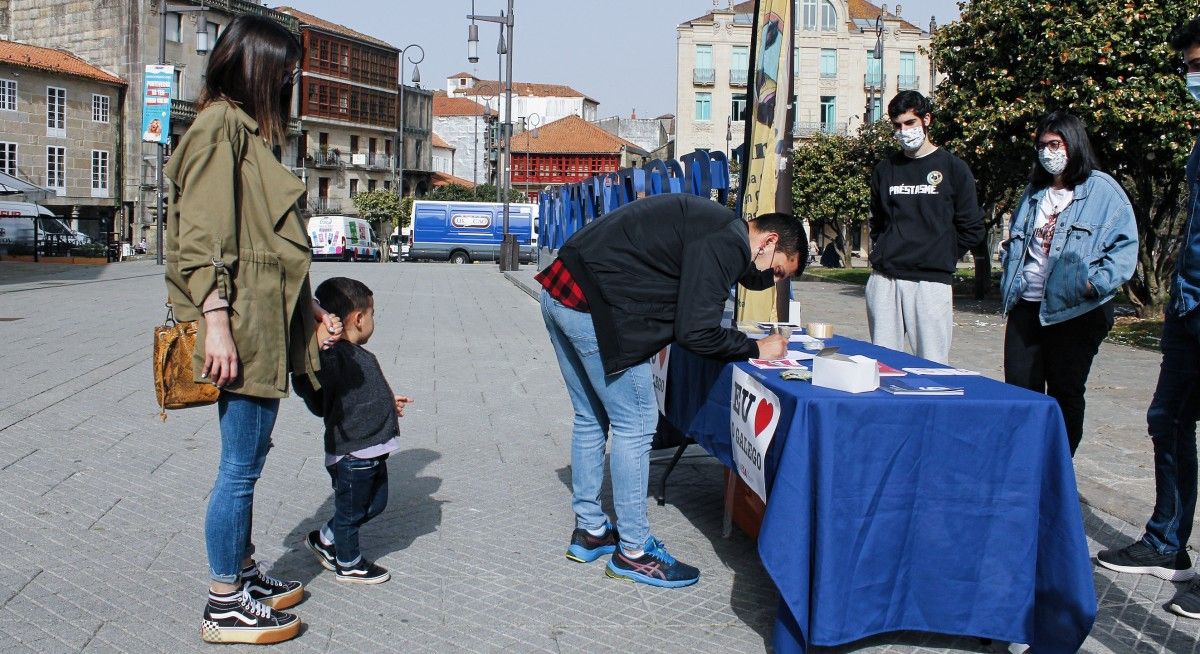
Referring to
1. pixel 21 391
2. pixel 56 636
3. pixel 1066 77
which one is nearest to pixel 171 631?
pixel 56 636

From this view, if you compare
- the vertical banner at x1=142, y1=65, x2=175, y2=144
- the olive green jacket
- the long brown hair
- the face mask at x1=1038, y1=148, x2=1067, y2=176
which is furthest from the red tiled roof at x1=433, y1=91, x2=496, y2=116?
the olive green jacket

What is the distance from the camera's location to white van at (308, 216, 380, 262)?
4878 cm

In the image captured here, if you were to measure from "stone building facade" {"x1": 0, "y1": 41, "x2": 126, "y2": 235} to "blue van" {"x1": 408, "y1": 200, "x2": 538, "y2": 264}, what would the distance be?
16117mm

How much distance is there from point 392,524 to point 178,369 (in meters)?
1.96

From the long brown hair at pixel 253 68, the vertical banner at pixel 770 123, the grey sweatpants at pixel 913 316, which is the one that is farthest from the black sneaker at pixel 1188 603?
the vertical banner at pixel 770 123

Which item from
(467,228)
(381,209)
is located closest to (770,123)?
(467,228)

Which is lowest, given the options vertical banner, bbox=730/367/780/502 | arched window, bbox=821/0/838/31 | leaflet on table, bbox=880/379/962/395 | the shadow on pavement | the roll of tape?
the shadow on pavement

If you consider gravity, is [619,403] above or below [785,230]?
below

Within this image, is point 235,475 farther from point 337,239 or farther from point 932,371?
point 337,239

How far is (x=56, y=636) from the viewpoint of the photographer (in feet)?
12.3

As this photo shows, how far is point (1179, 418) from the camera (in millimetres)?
4531

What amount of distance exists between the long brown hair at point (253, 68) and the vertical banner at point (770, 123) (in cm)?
494

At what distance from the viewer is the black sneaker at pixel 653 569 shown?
444cm

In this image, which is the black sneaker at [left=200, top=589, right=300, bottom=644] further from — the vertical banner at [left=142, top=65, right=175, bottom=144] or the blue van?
the blue van
